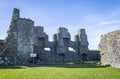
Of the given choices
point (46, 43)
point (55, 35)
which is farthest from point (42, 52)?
point (55, 35)

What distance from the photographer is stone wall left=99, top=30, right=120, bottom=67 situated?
18812 millimetres

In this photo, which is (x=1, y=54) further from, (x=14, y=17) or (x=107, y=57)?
(x=107, y=57)

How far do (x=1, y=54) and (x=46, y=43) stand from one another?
10.7 m

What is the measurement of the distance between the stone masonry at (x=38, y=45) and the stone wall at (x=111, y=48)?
911cm

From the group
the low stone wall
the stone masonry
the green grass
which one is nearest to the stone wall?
the green grass

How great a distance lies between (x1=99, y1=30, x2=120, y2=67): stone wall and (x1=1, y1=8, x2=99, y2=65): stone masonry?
911cm

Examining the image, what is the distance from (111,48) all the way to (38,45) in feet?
53.2

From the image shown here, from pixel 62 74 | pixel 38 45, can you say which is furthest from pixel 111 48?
pixel 38 45

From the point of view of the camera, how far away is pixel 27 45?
27.7 metres

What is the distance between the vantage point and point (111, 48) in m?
20.0

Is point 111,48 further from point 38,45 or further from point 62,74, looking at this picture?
point 38,45

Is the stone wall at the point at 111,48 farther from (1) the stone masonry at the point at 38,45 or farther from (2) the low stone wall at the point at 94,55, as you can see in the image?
(2) the low stone wall at the point at 94,55

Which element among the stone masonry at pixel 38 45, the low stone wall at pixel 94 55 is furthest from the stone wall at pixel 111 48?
the low stone wall at pixel 94 55

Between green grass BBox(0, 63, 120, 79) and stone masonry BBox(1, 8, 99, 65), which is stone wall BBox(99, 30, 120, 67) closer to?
green grass BBox(0, 63, 120, 79)
